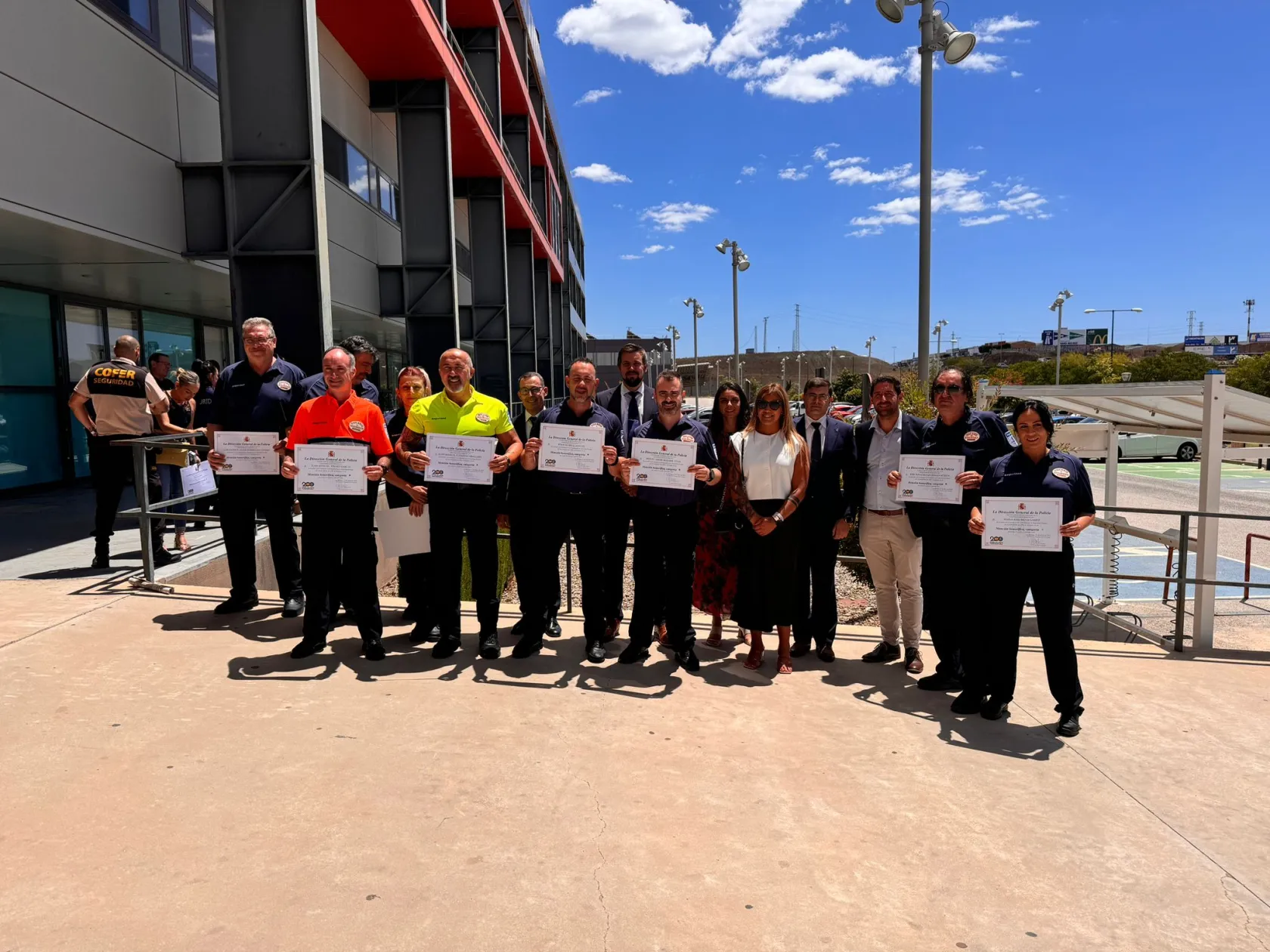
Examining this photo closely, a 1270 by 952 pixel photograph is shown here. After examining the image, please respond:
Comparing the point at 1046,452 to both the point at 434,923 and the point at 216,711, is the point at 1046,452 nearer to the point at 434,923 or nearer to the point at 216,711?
the point at 434,923

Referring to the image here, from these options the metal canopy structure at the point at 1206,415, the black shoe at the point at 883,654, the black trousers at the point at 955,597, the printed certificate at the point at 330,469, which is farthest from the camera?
the metal canopy structure at the point at 1206,415

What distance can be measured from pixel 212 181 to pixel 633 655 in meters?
8.34

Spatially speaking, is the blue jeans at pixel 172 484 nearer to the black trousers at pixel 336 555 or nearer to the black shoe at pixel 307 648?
the black trousers at pixel 336 555

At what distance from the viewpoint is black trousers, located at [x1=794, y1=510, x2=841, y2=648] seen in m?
5.29

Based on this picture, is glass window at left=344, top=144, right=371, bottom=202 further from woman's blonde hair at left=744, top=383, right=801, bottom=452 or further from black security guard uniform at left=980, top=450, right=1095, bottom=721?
black security guard uniform at left=980, top=450, right=1095, bottom=721

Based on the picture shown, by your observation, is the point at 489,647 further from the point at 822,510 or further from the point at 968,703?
the point at 968,703

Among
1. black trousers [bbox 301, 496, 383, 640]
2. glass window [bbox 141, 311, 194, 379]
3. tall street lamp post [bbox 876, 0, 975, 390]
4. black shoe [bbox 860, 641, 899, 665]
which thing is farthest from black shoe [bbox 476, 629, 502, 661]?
glass window [bbox 141, 311, 194, 379]

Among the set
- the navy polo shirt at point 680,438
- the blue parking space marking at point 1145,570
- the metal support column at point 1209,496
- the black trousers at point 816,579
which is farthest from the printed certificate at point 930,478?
the blue parking space marking at point 1145,570

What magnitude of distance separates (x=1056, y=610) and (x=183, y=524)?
28.6 feet

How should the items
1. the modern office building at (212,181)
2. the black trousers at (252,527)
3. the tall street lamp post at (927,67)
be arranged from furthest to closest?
1. the tall street lamp post at (927,67)
2. the modern office building at (212,181)
3. the black trousers at (252,527)

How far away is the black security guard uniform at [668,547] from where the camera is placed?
512 cm

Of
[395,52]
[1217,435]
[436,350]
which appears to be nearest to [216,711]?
[1217,435]

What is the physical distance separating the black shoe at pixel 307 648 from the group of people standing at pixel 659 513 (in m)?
0.02

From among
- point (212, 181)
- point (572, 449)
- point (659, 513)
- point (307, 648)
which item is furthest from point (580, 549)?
point (212, 181)
